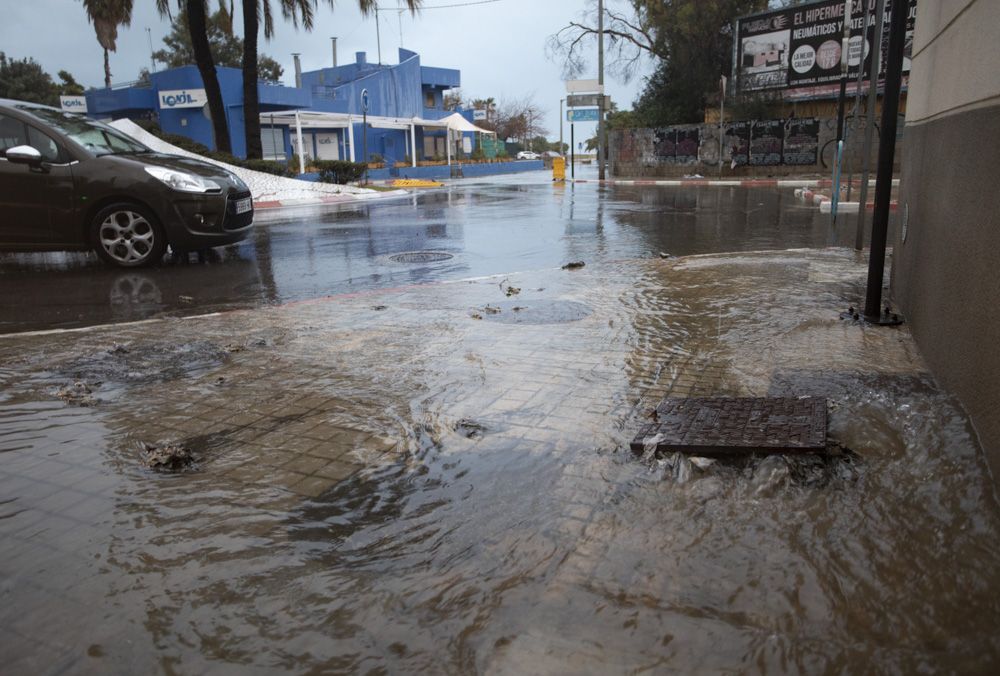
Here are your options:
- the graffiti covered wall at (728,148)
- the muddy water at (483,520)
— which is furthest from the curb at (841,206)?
the graffiti covered wall at (728,148)

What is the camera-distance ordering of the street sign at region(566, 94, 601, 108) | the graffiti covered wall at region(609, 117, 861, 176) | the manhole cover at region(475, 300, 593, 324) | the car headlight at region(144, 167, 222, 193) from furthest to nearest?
the street sign at region(566, 94, 601, 108) → the graffiti covered wall at region(609, 117, 861, 176) → the car headlight at region(144, 167, 222, 193) → the manhole cover at region(475, 300, 593, 324)

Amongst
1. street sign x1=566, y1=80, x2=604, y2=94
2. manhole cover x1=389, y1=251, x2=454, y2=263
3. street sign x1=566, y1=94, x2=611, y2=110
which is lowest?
manhole cover x1=389, y1=251, x2=454, y2=263

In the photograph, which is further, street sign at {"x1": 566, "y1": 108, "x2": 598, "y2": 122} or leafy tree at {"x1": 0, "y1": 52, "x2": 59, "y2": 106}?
leafy tree at {"x1": 0, "y1": 52, "x2": 59, "y2": 106}

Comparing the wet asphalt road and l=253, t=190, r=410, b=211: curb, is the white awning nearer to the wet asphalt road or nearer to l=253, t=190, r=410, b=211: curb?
l=253, t=190, r=410, b=211: curb

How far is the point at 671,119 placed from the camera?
3766 centimetres

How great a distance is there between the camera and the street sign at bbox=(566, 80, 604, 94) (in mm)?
31859

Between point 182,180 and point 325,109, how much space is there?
37.9m

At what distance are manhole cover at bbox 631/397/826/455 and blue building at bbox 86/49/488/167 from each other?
2970 cm

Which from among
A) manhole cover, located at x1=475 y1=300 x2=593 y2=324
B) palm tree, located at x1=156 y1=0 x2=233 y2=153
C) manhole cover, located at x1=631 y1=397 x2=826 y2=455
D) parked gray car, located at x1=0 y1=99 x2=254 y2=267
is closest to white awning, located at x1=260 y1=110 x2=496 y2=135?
palm tree, located at x1=156 y1=0 x2=233 y2=153

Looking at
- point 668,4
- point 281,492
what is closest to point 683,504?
point 281,492

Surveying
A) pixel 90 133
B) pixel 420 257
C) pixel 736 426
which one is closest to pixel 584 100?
pixel 420 257

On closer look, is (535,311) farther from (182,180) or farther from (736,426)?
(182,180)

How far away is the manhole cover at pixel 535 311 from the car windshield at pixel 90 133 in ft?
18.8

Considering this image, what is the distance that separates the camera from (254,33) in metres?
23.4
